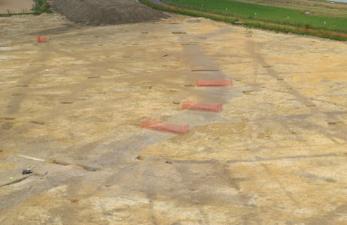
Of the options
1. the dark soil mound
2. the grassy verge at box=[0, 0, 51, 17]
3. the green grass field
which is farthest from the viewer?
the grassy verge at box=[0, 0, 51, 17]

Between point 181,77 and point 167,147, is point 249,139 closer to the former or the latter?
point 167,147

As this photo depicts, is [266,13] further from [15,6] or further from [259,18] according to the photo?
[15,6]

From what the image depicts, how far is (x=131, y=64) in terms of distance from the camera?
19750 millimetres

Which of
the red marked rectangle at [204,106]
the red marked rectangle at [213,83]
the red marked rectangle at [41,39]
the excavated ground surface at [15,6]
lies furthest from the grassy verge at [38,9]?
the red marked rectangle at [204,106]

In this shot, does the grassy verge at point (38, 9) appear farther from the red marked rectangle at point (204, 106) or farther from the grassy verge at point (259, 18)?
the red marked rectangle at point (204, 106)

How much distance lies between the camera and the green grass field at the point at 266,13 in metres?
25.5

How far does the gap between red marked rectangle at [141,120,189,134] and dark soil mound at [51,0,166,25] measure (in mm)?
16238

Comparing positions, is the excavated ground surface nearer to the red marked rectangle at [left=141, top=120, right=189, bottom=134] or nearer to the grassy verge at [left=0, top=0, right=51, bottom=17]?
the grassy verge at [left=0, top=0, right=51, bottom=17]

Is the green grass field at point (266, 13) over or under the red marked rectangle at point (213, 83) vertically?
over

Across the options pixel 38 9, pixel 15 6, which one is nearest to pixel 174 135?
pixel 38 9

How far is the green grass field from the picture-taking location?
2552cm

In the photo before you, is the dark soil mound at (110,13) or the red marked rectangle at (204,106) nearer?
the red marked rectangle at (204,106)

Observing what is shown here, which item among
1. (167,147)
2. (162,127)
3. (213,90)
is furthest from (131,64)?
(167,147)

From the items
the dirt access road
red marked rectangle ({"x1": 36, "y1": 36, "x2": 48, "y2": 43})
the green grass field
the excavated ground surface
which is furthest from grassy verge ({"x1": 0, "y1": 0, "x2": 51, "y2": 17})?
the dirt access road
